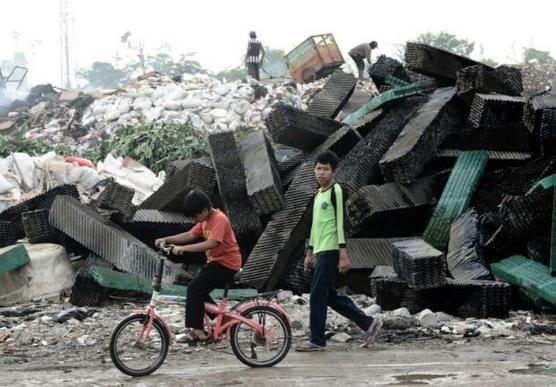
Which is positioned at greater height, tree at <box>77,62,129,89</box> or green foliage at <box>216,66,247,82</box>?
tree at <box>77,62,129,89</box>

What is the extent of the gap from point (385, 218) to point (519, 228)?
1.33 m

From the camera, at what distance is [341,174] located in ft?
29.2

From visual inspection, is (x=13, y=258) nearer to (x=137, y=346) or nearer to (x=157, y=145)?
(x=137, y=346)

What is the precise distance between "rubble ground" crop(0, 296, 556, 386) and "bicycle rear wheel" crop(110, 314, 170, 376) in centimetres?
10

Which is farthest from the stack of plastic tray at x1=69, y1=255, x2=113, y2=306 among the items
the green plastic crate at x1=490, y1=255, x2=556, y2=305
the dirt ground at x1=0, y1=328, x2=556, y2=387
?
the green plastic crate at x1=490, y1=255, x2=556, y2=305

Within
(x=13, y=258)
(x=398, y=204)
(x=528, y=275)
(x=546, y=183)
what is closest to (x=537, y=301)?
(x=528, y=275)

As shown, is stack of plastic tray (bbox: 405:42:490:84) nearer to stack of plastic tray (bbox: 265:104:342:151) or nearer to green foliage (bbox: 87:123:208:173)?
stack of plastic tray (bbox: 265:104:342:151)

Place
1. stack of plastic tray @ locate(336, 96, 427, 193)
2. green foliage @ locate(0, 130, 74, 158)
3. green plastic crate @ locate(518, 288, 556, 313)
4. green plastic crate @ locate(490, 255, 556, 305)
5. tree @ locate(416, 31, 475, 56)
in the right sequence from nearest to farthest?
1. green plastic crate @ locate(490, 255, 556, 305)
2. green plastic crate @ locate(518, 288, 556, 313)
3. stack of plastic tray @ locate(336, 96, 427, 193)
4. green foliage @ locate(0, 130, 74, 158)
5. tree @ locate(416, 31, 475, 56)

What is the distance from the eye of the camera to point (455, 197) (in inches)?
338

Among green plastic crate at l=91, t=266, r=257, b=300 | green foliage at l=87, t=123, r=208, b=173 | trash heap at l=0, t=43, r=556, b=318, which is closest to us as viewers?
trash heap at l=0, t=43, r=556, b=318

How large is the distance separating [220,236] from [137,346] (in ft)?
3.01

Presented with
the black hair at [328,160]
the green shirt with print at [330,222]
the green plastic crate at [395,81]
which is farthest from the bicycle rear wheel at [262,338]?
the green plastic crate at [395,81]

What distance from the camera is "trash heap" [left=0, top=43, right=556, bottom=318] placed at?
7.52 m

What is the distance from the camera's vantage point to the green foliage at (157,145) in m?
14.0
